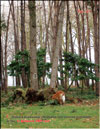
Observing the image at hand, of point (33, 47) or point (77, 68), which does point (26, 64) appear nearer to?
point (77, 68)

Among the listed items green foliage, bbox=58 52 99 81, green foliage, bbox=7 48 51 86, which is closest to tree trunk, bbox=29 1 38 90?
green foliage, bbox=58 52 99 81

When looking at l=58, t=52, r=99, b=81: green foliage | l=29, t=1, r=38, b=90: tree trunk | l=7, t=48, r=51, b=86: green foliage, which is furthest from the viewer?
l=7, t=48, r=51, b=86: green foliage

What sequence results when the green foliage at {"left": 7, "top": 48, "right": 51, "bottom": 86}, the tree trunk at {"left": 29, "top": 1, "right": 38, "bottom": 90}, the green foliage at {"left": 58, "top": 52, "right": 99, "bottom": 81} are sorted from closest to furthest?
1. the tree trunk at {"left": 29, "top": 1, "right": 38, "bottom": 90}
2. the green foliage at {"left": 58, "top": 52, "right": 99, "bottom": 81}
3. the green foliage at {"left": 7, "top": 48, "right": 51, "bottom": 86}

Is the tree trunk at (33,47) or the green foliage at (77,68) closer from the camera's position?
the tree trunk at (33,47)

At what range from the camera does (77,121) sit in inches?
288

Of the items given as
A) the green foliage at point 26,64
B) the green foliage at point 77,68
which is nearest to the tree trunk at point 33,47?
the green foliage at point 77,68

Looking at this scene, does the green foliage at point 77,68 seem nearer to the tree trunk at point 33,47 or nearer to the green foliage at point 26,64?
the green foliage at point 26,64

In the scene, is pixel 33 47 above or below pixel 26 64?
above

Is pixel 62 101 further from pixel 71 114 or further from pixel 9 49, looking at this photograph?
pixel 9 49

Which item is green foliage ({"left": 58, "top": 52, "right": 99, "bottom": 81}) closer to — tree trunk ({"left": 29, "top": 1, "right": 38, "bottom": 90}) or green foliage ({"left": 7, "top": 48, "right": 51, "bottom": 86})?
green foliage ({"left": 7, "top": 48, "right": 51, "bottom": 86})

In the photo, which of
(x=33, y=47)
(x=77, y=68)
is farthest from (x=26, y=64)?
(x=33, y=47)

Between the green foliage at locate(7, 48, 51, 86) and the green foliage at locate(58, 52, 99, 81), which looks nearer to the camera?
the green foliage at locate(58, 52, 99, 81)

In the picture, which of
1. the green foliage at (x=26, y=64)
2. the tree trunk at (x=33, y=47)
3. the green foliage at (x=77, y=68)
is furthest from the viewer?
the green foliage at (x=26, y=64)

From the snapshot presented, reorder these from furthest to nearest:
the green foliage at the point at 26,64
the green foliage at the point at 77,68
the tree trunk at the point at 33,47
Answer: the green foliage at the point at 26,64 < the green foliage at the point at 77,68 < the tree trunk at the point at 33,47
